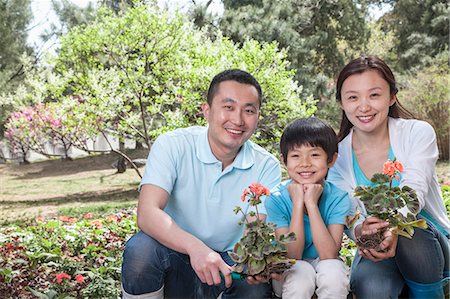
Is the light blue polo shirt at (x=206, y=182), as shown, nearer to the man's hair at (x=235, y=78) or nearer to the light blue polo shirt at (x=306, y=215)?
the light blue polo shirt at (x=306, y=215)

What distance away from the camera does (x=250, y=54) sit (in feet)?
22.1

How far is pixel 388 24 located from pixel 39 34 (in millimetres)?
9664

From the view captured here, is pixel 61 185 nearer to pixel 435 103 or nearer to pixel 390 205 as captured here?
pixel 435 103

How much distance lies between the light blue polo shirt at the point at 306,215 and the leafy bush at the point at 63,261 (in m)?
1.10

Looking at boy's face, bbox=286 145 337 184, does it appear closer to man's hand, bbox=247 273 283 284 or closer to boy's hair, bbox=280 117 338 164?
boy's hair, bbox=280 117 338 164

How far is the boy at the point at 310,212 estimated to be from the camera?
1562 millimetres

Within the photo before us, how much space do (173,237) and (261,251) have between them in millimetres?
320

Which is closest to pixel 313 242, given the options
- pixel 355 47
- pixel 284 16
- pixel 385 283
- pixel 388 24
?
pixel 385 283

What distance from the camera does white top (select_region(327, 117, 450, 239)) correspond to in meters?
1.73

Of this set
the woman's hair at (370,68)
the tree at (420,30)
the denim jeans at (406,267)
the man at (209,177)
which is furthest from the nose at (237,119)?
the tree at (420,30)

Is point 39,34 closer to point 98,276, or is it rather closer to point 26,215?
point 26,215

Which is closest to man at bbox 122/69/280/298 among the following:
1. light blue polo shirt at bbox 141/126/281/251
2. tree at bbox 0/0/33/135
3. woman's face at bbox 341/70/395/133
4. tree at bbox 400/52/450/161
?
light blue polo shirt at bbox 141/126/281/251

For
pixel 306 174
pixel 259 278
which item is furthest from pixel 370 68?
pixel 259 278

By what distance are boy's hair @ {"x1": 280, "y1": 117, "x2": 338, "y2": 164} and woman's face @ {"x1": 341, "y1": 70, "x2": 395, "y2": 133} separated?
0.12 meters
